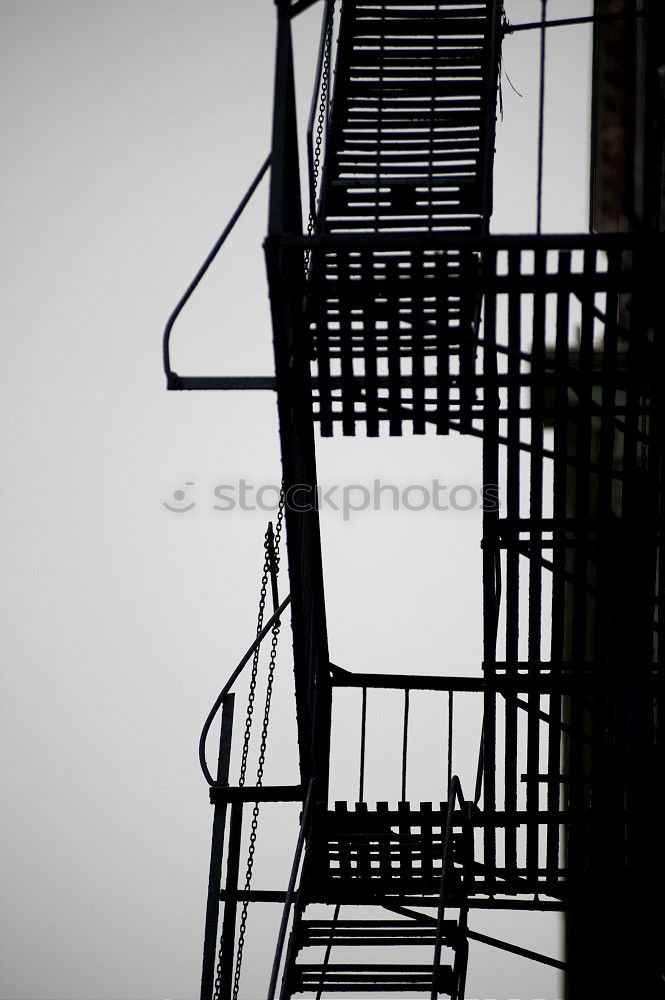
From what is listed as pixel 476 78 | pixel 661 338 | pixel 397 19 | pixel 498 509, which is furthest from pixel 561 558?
pixel 397 19

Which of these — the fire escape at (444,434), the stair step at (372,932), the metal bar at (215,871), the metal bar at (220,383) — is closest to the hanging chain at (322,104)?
the fire escape at (444,434)

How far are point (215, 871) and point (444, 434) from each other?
2755 mm

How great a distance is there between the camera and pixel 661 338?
5.32 m

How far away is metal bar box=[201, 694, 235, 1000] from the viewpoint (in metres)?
5.69

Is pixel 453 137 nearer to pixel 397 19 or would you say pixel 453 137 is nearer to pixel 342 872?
pixel 397 19

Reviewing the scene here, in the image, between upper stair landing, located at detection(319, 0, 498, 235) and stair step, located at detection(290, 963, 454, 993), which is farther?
upper stair landing, located at detection(319, 0, 498, 235)

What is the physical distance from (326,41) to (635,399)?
111 inches

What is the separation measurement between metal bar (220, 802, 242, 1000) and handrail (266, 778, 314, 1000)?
10.6 inches

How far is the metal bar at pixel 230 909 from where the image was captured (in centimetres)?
592

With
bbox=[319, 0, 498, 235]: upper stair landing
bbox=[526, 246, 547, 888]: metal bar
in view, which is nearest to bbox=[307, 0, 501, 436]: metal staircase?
bbox=[319, 0, 498, 235]: upper stair landing

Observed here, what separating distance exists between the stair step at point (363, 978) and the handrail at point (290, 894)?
177 millimetres

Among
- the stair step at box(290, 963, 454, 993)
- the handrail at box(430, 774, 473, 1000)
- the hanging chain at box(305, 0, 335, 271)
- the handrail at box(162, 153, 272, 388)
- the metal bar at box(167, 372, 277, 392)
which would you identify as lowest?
the stair step at box(290, 963, 454, 993)

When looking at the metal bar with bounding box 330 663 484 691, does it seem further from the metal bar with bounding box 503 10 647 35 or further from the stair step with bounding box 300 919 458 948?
the metal bar with bounding box 503 10 647 35

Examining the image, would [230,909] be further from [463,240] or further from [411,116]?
[411,116]
